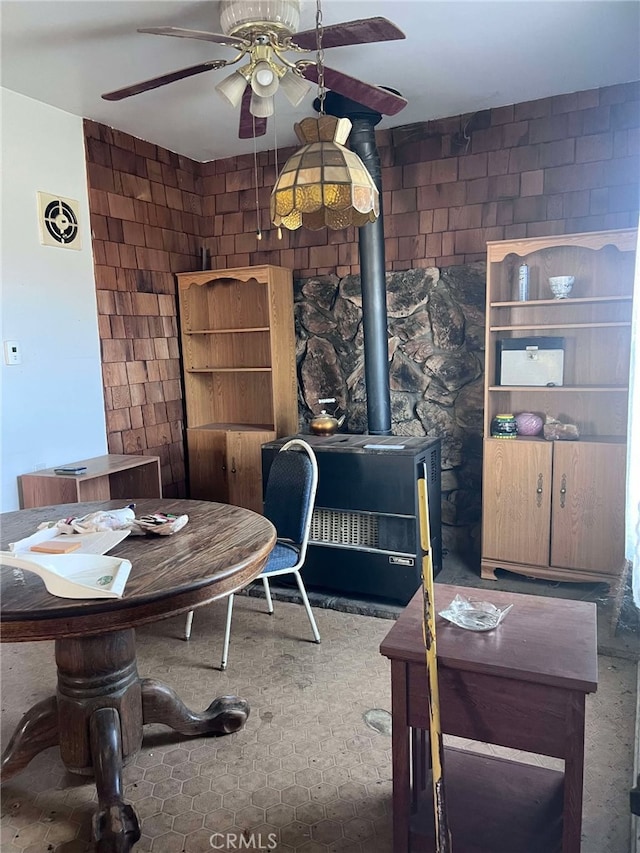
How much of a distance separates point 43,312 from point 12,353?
1.09 feet

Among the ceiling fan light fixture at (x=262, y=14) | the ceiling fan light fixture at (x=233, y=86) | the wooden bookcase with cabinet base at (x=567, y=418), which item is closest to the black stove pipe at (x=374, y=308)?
the wooden bookcase with cabinet base at (x=567, y=418)

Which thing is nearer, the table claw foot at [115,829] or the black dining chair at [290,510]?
the table claw foot at [115,829]

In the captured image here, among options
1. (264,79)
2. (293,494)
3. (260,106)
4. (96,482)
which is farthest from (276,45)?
(96,482)

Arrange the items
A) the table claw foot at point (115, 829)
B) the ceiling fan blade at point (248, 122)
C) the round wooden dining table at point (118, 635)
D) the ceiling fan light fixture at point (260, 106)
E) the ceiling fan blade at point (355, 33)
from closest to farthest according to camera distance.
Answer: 1. the round wooden dining table at point (118, 635)
2. the table claw foot at point (115, 829)
3. the ceiling fan blade at point (355, 33)
4. the ceiling fan light fixture at point (260, 106)
5. the ceiling fan blade at point (248, 122)

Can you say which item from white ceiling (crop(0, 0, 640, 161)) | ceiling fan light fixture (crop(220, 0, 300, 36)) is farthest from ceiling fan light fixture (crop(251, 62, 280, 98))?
white ceiling (crop(0, 0, 640, 161))

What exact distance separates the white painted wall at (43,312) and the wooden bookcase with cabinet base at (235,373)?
831 mm

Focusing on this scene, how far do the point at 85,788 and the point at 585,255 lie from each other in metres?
3.51

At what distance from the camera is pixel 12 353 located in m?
3.22

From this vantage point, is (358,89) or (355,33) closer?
(355,33)

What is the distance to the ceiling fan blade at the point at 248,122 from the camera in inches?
103

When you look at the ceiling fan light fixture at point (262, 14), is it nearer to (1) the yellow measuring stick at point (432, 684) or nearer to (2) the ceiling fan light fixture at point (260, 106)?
(2) the ceiling fan light fixture at point (260, 106)

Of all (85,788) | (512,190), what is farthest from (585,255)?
(85,788)

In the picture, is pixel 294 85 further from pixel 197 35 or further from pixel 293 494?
pixel 293 494

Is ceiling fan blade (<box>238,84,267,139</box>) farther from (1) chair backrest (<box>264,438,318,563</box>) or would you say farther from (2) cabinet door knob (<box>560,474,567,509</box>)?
(2) cabinet door knob (<box>560,474,567,509</box>)
